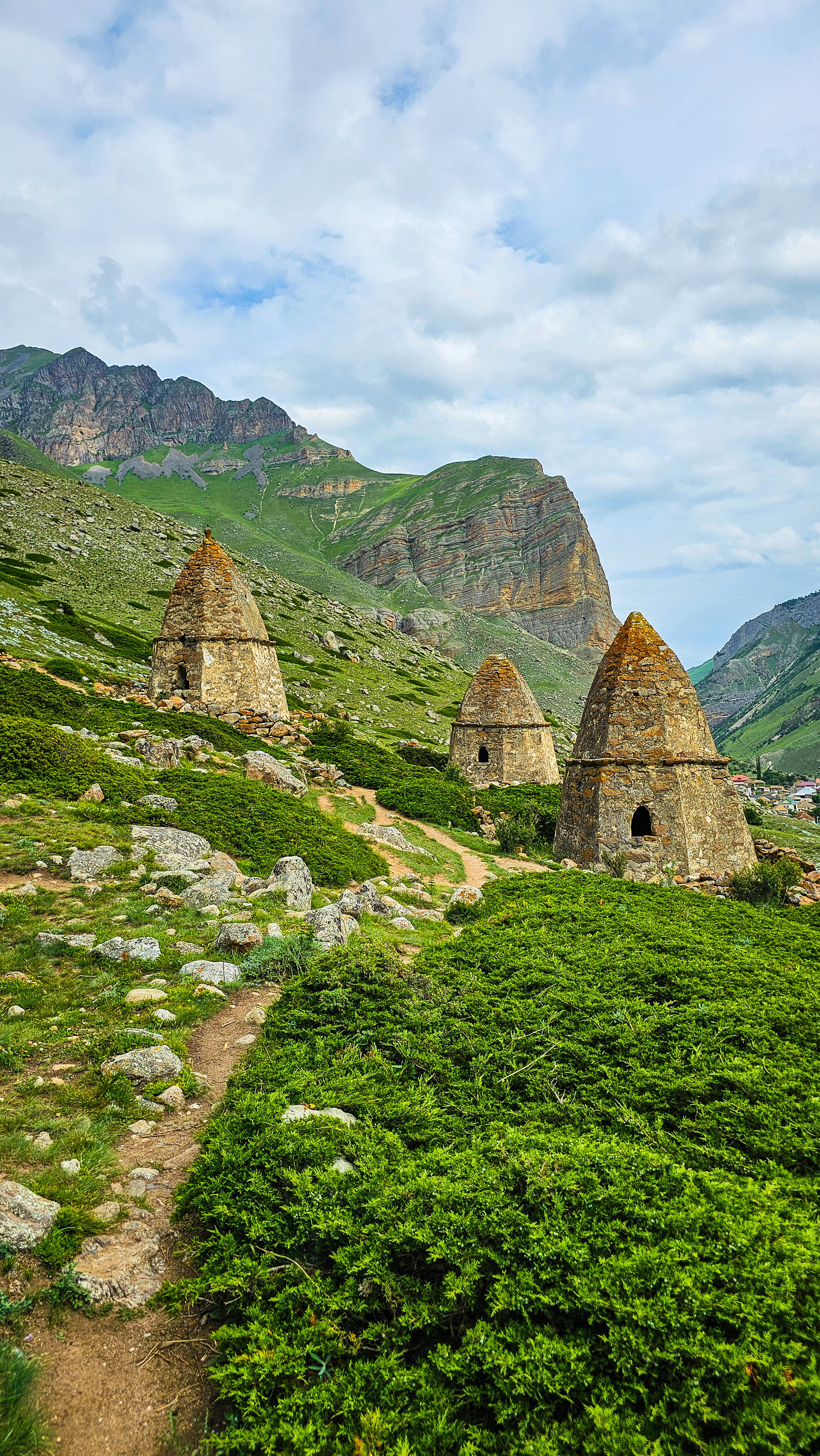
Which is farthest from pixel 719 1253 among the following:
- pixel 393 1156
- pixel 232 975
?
pixel 232 975

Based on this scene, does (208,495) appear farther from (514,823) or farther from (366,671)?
(514,823)

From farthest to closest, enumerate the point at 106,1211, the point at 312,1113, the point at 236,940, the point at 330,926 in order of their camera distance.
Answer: the point at 330,926, the point at 236,940, the point at 312,1113, the point at 106,1211

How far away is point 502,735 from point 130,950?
18.7m

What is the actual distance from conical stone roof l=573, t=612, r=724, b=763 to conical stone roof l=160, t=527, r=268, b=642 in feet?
37.1

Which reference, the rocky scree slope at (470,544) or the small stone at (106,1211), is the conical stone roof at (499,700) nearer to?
the small stone at (106,1211)

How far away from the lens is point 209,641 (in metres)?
19.1

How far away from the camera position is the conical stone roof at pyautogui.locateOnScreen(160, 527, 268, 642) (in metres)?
19.0

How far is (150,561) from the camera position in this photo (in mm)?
50875

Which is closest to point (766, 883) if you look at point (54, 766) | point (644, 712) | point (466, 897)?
point (644, 712)

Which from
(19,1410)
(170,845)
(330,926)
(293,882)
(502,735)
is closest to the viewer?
(19,1410)

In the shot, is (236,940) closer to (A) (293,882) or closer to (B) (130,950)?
(B) (130,950)

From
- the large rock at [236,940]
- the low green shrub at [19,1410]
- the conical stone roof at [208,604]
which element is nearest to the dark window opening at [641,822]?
the large rock at [236,940]

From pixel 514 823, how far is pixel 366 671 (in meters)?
37.5

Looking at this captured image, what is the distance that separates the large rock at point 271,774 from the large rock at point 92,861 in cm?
677
